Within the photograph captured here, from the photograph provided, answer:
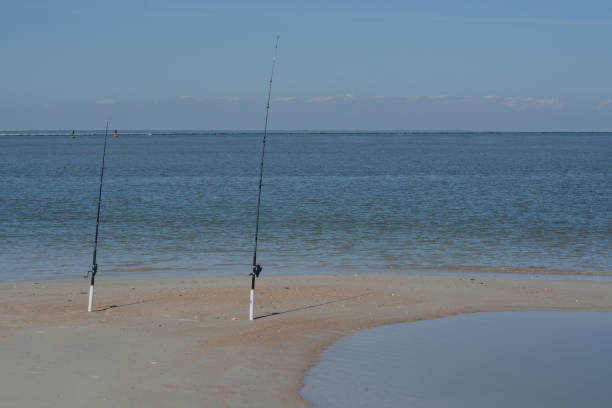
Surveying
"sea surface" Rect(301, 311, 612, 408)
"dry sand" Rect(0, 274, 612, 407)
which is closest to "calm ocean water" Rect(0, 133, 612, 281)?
"dry sand" Rect(0, 274, 612, 407)

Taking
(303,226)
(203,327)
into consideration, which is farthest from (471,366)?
(303,226)

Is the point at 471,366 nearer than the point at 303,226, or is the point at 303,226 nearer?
the point at 471,366

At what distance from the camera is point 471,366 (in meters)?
9.02

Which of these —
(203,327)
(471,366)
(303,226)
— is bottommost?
(203,327)

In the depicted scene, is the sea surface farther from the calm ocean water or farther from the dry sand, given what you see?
the calm ocean water

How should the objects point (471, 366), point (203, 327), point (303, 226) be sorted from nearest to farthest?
point (471, 366), point (203, 327), point (303, 226)

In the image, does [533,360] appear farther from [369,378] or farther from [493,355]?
[369,378]

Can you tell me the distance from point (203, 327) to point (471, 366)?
416 cm

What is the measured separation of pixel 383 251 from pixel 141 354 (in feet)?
38.1

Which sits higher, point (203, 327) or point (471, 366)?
point (471, 366)

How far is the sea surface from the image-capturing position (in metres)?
7.84

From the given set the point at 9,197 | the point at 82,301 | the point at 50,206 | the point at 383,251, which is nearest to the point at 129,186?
the point at 9,197

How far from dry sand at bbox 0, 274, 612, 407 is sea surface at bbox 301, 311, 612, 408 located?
466 millimetres

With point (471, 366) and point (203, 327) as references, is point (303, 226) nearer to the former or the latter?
point (203, 327)
